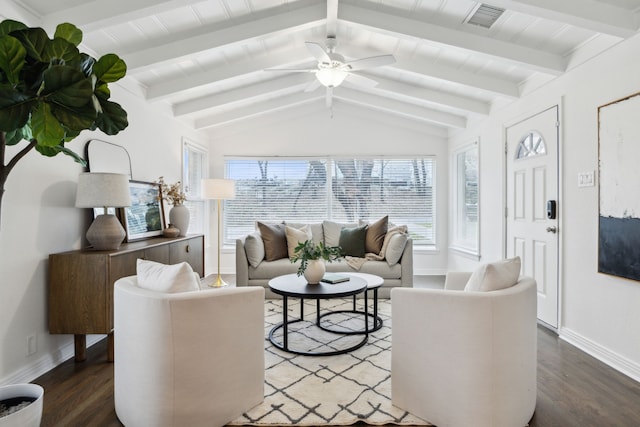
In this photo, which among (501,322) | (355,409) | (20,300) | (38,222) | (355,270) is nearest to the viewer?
(501,322)

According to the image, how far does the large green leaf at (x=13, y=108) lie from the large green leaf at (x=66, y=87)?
0.24 feet

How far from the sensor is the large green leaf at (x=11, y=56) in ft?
4.35

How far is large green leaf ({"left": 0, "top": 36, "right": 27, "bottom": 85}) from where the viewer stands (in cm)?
133

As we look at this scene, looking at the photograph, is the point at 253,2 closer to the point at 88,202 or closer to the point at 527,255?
the point at 88,202

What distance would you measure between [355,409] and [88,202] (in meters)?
2.38

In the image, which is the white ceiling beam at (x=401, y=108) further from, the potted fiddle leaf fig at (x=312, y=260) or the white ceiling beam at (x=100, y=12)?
the white ceiling beam at (x=100, y=12)

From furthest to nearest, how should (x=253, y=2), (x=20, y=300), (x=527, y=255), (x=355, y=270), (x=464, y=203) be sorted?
(x=464, y=203) → (x=355, y=270) → (x=527, y=255) → (x=253, y=2) → (x=20, y=300)

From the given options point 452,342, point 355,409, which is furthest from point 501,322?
point 355,409

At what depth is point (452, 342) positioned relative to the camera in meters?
1.81

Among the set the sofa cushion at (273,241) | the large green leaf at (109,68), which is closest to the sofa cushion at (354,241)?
the sofa cushion at (273,241)

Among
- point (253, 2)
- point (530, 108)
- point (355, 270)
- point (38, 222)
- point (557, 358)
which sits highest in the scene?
point (253, 2)

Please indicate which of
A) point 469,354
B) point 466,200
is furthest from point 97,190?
point 466,200

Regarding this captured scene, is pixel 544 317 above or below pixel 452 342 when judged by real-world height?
below

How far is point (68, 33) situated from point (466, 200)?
5302 millimetres
